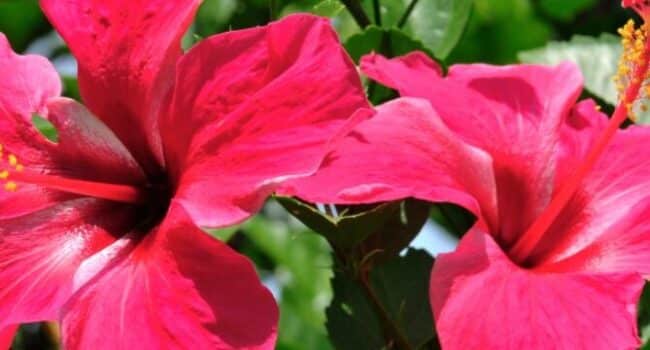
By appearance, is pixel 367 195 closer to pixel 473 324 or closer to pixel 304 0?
pixel 473 324

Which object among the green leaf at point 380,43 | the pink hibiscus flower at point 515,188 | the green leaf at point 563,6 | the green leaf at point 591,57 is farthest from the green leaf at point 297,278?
the pink hibiscus flower at point 515,188

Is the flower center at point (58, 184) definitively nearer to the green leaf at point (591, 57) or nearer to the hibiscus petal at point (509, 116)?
the hibiscus petal at point (509, 116)

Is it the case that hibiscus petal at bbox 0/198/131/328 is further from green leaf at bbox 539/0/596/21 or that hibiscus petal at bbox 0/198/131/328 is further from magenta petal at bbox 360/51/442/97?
green leaf at bbox 539/0/596/21

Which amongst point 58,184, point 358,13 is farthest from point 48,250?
point 358,13

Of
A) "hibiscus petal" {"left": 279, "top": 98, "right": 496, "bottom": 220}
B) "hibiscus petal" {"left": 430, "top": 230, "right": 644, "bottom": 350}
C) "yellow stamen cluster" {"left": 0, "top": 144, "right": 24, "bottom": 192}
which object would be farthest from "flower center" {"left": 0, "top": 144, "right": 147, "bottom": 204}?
"hibiscus petal" {"left": 430, "top": 230, "right": 644, "bottom": 350}

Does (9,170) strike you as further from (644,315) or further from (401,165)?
(644,315)

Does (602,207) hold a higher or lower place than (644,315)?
higher
